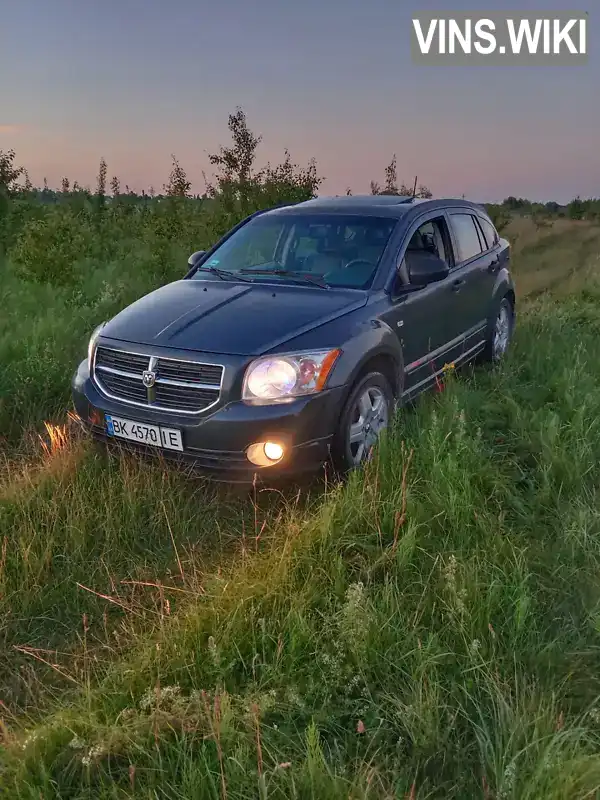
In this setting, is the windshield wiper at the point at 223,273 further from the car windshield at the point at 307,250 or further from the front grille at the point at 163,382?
the front grille at the point at 163,382

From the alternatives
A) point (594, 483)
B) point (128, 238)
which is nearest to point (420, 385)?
point (594, 483)

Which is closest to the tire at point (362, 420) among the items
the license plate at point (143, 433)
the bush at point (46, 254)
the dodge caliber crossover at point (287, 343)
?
the dodge caliber crossover at point (287, 343)

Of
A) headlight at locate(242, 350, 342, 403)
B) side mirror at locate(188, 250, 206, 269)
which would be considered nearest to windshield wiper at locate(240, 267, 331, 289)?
side mirror at locate(188, 250, 206, 269)

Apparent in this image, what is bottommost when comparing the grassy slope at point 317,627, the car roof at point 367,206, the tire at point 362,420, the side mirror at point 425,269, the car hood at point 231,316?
the grassy slope at point 317,627

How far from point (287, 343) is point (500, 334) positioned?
386 centimetres

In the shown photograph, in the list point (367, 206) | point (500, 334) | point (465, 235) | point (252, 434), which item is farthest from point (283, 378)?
point (500, 334)

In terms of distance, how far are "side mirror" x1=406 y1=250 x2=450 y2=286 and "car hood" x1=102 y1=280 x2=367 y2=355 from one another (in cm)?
42

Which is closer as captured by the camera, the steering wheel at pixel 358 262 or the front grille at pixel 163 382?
the front grille at pixel 163 382

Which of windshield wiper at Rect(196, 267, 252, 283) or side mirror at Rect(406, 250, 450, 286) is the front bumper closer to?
side mirror at Rect(406, 250, 450, 286)

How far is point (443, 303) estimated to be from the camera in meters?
4.91

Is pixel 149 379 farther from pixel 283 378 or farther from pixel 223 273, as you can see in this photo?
pixel 223 273

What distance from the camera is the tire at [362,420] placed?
3.49 metres

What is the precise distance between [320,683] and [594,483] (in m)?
2.21

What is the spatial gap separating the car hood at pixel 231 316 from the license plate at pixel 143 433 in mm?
460
